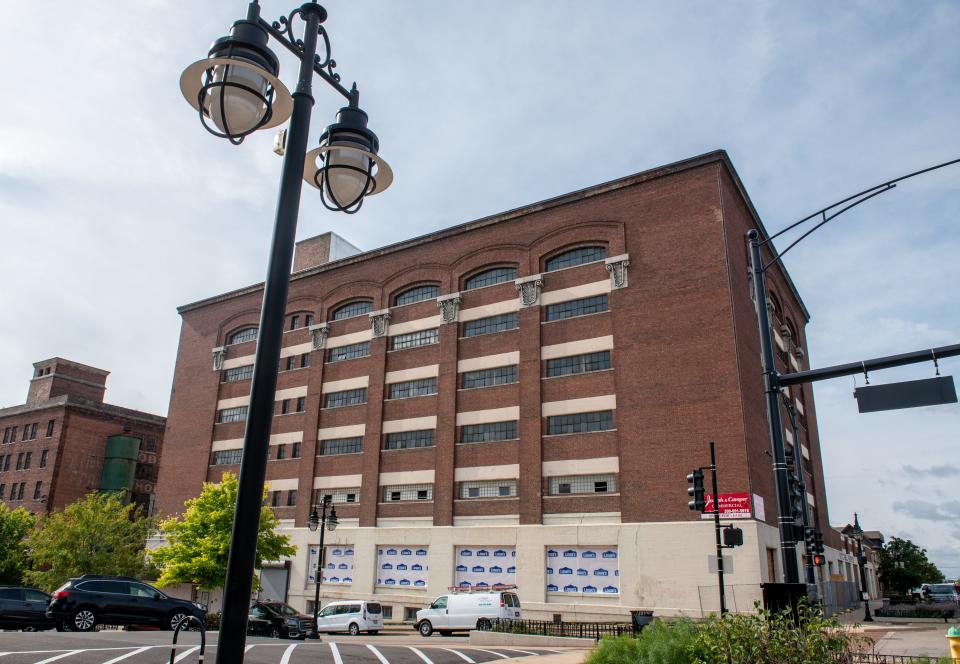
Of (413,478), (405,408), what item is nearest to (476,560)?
(413,478)

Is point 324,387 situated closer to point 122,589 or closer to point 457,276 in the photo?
point 457,276

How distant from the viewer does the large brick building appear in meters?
33.2

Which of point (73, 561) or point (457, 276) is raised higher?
point (457, 276)

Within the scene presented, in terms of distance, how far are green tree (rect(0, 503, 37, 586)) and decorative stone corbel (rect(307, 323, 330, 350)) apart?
90.5 feet

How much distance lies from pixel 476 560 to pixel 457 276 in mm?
16579

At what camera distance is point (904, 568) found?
103m

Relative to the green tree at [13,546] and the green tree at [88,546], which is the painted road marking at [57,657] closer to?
the green tree at [88,546]

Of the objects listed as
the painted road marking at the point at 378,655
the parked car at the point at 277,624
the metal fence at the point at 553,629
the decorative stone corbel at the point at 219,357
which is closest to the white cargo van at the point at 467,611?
the metal fence at the point at 553,629

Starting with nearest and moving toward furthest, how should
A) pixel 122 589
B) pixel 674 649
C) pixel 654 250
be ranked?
pixel 674 649
pixel 122 589
pixel 654 250

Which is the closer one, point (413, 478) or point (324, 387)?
point (413, 478)

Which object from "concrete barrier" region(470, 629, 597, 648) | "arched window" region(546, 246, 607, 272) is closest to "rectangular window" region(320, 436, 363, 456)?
"arched window" region(546, 246, 607, 272)

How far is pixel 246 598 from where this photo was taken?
4.76m

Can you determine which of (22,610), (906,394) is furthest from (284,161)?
(22,610)

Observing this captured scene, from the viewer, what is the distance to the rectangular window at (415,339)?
43.5m
